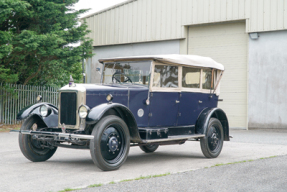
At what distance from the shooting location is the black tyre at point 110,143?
6.37m

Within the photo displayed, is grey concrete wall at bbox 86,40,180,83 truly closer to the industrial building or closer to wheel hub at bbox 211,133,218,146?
the industrial building

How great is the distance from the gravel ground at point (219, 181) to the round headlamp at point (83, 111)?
1.66 meters

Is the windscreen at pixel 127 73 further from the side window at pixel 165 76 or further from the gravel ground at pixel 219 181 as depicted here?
the gravel ground at pixel 219 181

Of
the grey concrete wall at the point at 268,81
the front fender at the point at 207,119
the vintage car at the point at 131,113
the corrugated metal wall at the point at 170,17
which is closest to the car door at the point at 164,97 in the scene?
the vintage car at the point at 131,113

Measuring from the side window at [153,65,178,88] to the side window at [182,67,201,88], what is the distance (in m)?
0.26

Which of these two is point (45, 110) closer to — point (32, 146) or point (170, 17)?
point (32, 146)

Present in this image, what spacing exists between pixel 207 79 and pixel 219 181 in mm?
3805

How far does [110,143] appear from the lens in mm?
6660

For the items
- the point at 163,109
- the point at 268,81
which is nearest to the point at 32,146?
the point at 163,109

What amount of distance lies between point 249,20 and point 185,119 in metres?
11.0

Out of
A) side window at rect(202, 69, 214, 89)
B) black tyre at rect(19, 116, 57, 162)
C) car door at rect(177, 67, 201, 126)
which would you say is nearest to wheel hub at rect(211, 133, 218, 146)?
car door at rect(177, 67, 201, 126)

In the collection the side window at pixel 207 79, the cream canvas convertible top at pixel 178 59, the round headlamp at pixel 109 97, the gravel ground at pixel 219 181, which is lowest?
the gravel ground at pixel 219 181

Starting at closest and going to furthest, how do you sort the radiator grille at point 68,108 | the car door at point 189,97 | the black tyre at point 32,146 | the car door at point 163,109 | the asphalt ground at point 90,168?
the asphalt ground at point 90,168 → the radiator grille at point 68,108 → the black tyre at point 32,146 → the car door at point 163,109 → the car door at point 189,97

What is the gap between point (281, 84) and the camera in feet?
56.5
